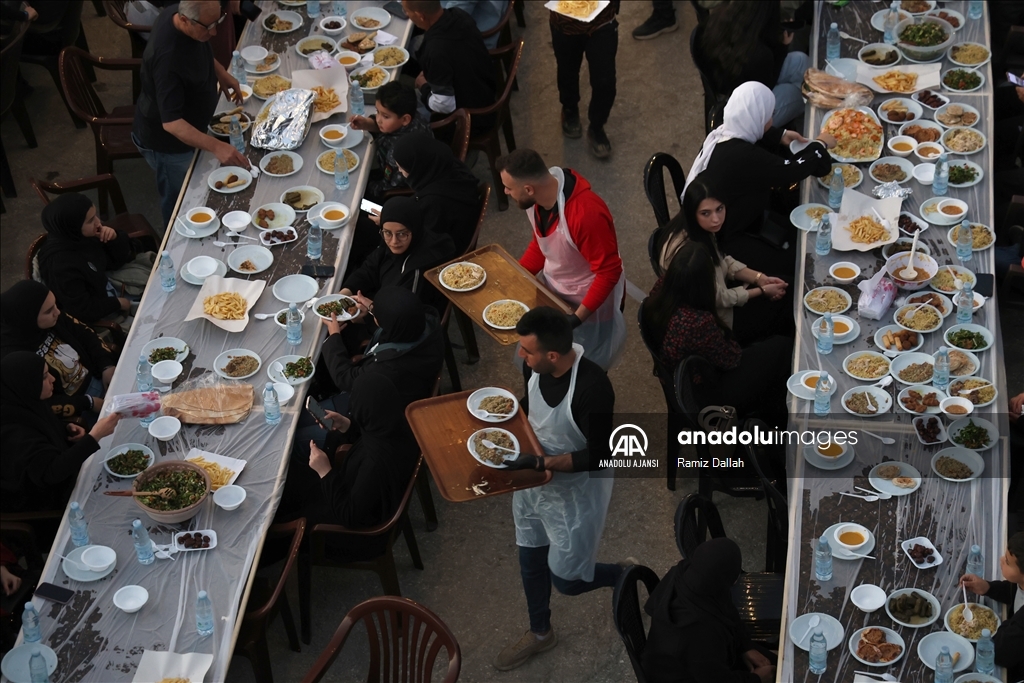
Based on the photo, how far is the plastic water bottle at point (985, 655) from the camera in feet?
15.7

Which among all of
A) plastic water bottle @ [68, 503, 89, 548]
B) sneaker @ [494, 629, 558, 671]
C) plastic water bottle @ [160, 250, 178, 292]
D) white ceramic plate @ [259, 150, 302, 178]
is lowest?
sneaker @ [494, 629, 558, 671]

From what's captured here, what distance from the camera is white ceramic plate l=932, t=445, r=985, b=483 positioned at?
556cm

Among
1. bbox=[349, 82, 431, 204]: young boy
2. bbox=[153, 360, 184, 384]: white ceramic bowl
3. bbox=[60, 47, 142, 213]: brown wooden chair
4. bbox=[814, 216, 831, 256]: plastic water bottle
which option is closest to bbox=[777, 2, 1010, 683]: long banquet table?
bbox=[814, 216, 831, 256]: plastic water bottle

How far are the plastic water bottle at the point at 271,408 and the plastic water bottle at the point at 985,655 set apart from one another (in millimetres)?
3507

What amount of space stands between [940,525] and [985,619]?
541 mm

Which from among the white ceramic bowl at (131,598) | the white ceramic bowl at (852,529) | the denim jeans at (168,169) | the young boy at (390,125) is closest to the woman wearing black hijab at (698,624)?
the white ceramic bowl at (852,529)

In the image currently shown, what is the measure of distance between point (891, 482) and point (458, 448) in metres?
2.07

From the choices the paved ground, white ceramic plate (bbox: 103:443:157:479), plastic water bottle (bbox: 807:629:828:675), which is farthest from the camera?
the paved ground

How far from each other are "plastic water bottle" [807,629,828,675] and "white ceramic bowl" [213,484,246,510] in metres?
2.73

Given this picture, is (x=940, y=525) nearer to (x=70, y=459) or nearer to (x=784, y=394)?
(x=784, y=394)

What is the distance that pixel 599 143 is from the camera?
9406mm

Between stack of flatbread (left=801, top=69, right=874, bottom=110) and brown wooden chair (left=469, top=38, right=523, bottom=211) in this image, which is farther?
brown wooden chair (left=469, top=38, right=523, bottom=211)

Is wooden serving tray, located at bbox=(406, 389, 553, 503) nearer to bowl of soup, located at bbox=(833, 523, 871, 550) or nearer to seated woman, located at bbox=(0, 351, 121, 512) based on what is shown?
bowl of soup, located at bbox=(833, 523, 871, 550)

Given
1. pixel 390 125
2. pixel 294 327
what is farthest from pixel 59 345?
pixel 390 125
